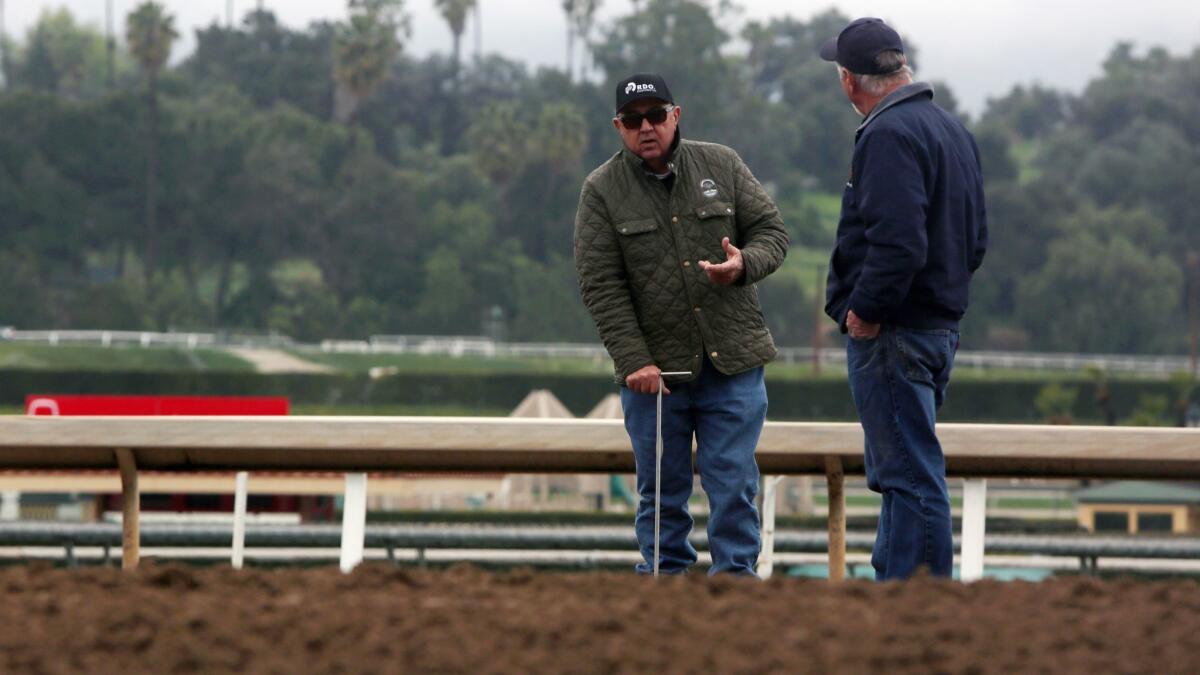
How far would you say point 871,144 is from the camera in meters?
4.85

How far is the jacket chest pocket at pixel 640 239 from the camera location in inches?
203

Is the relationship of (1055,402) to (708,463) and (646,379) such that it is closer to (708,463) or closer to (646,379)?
(708,463)

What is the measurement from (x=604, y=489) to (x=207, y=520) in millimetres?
16525

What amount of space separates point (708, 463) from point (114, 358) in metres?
69.8

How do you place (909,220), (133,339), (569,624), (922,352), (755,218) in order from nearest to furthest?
(569,624), (909,220), (922,352), (755,218), (133,339)

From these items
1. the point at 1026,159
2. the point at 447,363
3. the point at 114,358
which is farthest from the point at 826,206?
the point at 114,358

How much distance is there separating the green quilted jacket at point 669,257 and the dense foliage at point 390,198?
80.4 meters

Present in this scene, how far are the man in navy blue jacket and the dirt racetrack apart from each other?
46.8 inches

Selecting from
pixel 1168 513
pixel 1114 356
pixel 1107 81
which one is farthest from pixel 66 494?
pixel 1107 81

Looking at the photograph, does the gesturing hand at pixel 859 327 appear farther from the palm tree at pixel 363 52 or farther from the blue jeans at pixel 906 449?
the palm tree at pixel 363 52

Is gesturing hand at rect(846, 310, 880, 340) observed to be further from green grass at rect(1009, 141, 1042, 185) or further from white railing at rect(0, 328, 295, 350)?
green grass at rect(1009, 141, 1042, 185)

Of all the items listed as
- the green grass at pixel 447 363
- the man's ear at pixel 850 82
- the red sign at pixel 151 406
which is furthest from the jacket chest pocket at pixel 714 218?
the green grass at pixel 447 363

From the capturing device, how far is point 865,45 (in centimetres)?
497

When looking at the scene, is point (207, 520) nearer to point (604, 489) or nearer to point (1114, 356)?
point (604, 489)
